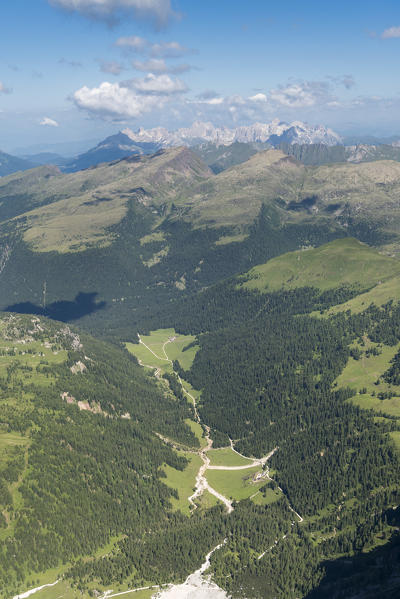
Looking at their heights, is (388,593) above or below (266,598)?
above

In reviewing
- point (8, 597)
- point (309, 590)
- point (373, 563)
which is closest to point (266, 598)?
point (309, 590)

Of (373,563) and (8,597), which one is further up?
(373,563)

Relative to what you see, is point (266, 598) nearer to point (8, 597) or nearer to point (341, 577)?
point (341, 577)

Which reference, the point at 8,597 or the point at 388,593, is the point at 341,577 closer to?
the point at 388,593

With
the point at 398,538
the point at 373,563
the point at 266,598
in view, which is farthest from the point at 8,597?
the point at 398,538

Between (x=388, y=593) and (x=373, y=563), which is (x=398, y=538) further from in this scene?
(x=388, y=593)

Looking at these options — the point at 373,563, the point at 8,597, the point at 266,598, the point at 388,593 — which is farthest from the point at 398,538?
the point at 8,597

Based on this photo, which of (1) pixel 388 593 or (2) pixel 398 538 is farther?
(2) pixel 398 538

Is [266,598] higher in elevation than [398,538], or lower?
lower
